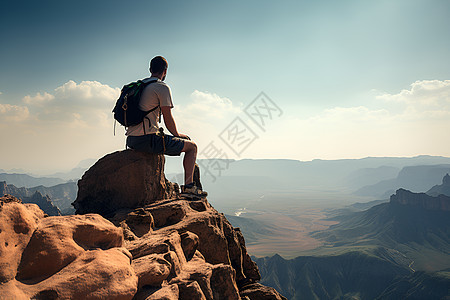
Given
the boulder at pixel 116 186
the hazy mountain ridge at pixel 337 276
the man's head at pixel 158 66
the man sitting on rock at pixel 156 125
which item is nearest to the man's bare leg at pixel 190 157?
the man sitting on rock at pixel 156 125

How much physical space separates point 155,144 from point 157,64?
2.79 meters

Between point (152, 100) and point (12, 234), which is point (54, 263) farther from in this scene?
point (152, 100)

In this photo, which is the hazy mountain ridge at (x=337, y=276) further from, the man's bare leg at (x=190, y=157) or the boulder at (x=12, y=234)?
the boulder at (x=12, y=234)

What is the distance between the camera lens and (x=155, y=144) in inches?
348

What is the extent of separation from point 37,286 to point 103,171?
20.0ft

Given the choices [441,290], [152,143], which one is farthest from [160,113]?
[441,290]

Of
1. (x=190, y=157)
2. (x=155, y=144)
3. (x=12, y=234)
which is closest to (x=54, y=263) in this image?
(x=12, y=234)

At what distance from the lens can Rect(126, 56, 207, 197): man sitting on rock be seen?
8203mm

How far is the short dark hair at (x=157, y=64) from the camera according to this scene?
858 cm

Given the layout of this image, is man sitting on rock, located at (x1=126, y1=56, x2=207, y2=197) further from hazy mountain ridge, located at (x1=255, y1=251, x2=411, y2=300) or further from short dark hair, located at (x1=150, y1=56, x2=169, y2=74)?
hazy mountain ridge, located at (x1=255, y1=251, x2=411, y2=300)

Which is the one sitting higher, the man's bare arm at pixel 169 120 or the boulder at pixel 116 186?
the man's bare arm at pixel 169 120

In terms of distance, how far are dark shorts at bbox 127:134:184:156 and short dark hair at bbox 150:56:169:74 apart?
2.26 meters

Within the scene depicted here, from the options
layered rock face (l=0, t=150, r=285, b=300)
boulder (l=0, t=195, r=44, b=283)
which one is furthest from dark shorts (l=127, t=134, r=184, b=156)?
boulder (l=0, t=195, r=44, b=283)

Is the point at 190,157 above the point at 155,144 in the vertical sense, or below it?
below
